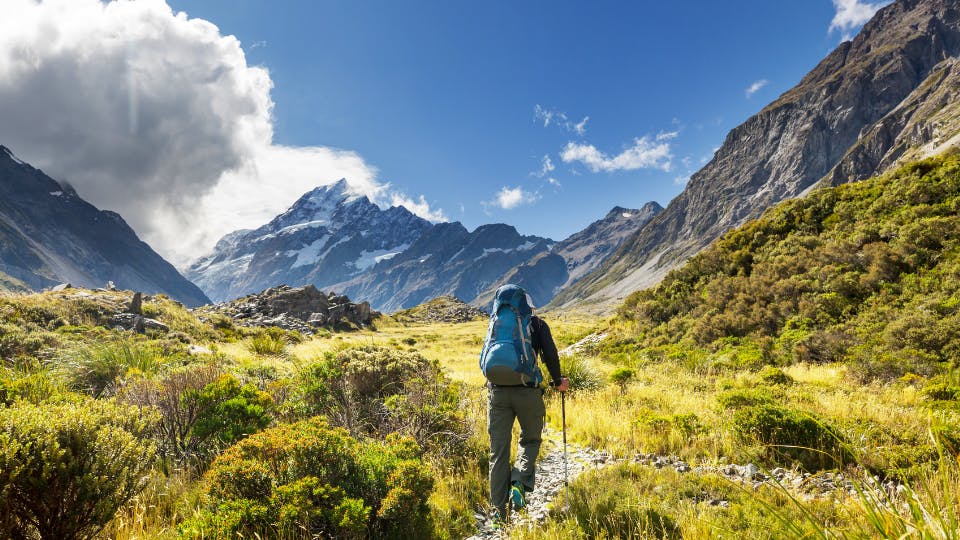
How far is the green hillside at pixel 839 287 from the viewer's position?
1122 centimetres

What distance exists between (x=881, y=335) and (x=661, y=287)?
11.8m

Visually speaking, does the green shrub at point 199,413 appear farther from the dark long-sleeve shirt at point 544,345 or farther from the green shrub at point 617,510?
the green shrub at point 617,510

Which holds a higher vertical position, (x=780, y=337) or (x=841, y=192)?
(x=841, y=192)

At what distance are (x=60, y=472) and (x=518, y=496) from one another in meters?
4.23

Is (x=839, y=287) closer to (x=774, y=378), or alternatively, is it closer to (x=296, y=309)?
(x=774, y=378)

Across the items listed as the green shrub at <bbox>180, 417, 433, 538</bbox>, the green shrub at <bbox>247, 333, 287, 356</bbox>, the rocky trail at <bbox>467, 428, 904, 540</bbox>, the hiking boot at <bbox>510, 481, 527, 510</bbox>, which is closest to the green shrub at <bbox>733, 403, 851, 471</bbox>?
the rocky trail at <bbox>467, 428, 904, 540</bbox>

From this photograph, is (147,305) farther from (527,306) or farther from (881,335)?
(881,335)

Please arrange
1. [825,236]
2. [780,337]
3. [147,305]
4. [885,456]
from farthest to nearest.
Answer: [147,305] < [825,236] < [780,337] < [885,456]

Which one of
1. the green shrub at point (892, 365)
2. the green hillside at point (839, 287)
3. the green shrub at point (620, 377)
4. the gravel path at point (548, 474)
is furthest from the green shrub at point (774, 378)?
the gravel path at point (548, 474)

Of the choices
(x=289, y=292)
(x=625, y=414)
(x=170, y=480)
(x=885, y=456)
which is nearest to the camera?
(x=170, y=480)

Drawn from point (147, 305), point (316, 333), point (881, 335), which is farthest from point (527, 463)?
point (316, 333)

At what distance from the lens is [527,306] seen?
217 inches

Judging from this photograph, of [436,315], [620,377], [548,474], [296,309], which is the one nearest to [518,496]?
[548,474]

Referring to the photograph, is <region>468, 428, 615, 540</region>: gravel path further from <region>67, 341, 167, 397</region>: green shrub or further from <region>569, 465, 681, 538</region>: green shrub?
<region>67, 341, 167, 397</region>: green shrub
